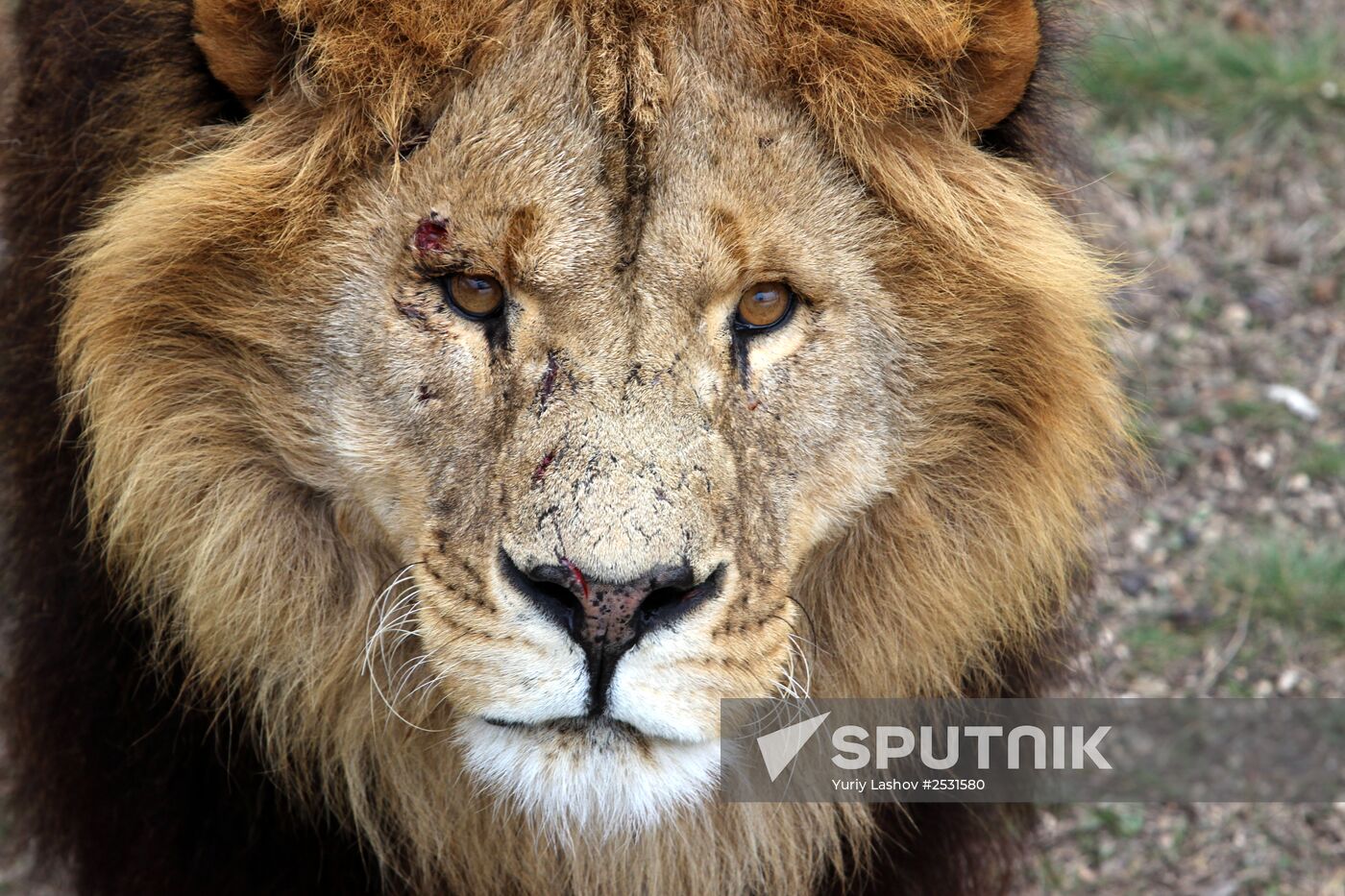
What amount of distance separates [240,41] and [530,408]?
2.00 ft

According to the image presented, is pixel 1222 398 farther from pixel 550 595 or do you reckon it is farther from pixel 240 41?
pixel 240 41

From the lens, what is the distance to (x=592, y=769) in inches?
77.3

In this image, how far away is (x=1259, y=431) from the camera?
13.3 feet

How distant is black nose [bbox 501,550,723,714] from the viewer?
1843 mm

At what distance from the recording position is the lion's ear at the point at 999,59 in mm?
2055

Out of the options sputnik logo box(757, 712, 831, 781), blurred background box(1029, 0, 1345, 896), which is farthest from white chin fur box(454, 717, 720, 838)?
blurred background box(1029, 0, 1345, 896)

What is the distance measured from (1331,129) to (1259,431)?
3.41ft

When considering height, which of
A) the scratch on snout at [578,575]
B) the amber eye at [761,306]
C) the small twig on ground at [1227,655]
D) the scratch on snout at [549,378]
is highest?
the amber eye at [761,306]

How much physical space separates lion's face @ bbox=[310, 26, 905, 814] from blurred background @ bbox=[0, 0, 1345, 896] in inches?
39.1

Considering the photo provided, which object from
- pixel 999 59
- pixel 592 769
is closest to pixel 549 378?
pixel 592 769

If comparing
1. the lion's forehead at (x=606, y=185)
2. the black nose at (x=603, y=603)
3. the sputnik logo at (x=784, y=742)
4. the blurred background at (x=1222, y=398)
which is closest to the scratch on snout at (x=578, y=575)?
the black nose at (x=603, y=603)

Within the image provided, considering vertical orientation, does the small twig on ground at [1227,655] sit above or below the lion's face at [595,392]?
below

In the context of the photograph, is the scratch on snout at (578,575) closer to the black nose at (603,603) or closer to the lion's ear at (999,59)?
the black nose at (603,603)

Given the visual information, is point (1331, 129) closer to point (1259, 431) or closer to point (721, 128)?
point (1259, 431)
